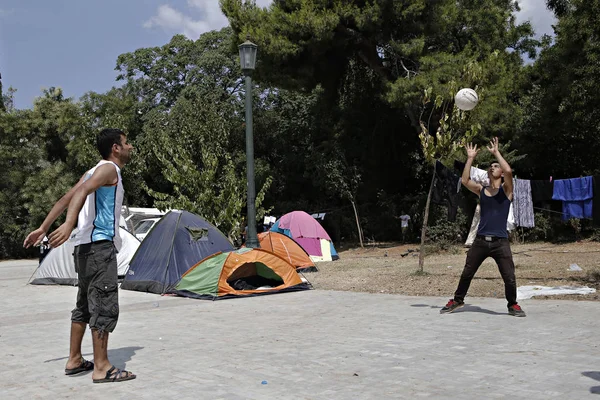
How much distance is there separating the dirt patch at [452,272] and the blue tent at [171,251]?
2551 mm

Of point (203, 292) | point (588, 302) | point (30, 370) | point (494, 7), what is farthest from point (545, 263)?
point (494, 7)

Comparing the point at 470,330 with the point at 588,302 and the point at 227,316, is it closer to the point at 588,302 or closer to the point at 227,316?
the point at 588,302

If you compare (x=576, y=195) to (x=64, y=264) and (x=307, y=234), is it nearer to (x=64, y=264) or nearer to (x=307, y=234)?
(x=307, y=234)

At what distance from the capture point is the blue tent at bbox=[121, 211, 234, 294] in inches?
507

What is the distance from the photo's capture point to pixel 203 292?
11.7 metres

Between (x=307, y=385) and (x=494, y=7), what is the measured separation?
2469cm

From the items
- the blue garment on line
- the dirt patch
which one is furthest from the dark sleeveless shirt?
the blue garment on line

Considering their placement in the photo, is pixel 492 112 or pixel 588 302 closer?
pixel 588 302

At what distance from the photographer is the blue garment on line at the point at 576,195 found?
19656 mm

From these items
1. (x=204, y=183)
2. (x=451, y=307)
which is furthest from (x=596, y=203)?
(x=451, y=307)

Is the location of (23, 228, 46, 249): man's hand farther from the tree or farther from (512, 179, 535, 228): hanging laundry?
(512, 179, 535, 228): hanging laundry

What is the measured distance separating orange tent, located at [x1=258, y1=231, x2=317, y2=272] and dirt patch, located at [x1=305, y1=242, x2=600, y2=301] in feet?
1.33

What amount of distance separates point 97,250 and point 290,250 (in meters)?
11.1

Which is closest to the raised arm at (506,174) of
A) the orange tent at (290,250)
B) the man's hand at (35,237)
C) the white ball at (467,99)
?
the white ball at (467,99)
